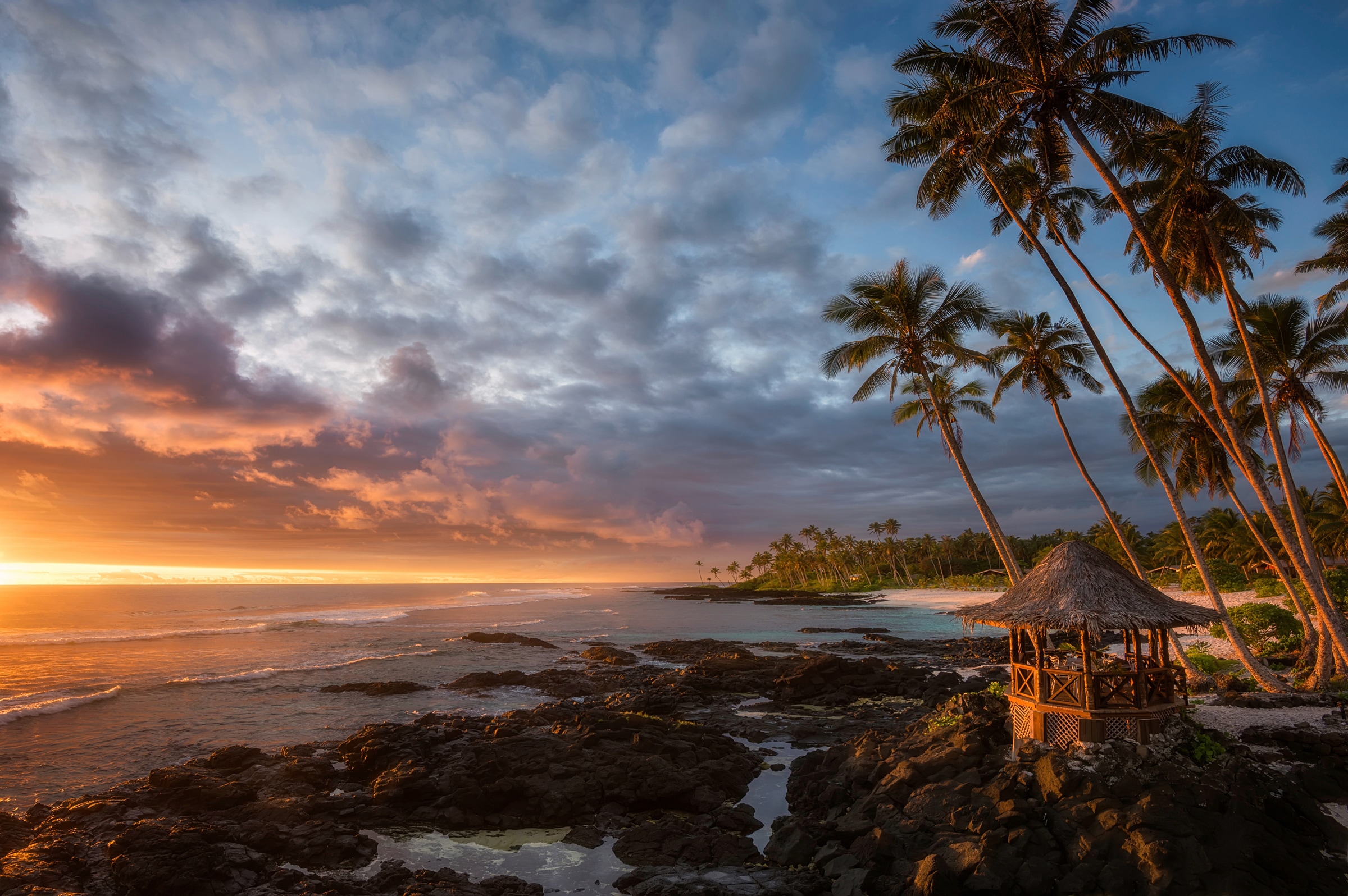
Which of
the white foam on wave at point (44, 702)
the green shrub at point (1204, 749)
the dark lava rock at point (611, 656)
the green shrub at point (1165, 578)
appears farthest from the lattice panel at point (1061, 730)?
the green shrub at point (1165, 578)

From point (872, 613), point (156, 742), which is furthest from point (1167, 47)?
point (872, 613)

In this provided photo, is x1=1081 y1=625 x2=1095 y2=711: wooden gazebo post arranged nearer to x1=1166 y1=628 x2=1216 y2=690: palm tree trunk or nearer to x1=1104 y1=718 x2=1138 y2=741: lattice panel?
x1=1104 y1=718 x2=1138 y2=741: lattice panel

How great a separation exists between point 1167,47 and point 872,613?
61.3 meters

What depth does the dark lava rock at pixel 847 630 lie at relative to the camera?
49.0 metres

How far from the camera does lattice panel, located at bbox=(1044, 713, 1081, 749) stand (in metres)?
11.1

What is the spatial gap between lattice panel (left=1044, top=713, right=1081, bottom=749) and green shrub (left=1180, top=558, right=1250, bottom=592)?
33319mm

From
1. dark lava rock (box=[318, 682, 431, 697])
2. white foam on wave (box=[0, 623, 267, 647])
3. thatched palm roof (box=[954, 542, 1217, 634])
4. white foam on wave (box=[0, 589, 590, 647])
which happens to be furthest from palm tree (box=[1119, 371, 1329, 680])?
white foam on wave (box=[0, 623, 267, 647])

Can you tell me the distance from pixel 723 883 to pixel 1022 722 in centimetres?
637

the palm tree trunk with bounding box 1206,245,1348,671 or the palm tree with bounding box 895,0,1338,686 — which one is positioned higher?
the palm tree with bounding box 895,0,1338,686

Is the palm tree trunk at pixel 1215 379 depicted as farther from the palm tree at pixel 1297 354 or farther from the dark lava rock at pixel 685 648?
the dark lava rock at pixel 685 648

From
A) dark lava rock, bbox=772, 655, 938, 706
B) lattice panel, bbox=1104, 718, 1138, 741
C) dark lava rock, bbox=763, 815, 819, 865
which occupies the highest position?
lattice panel, bbox=1104, 718, 1138, 741

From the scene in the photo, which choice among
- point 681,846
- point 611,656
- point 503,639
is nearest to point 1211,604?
point 611,656

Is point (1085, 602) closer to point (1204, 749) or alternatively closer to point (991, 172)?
point (1204, 749)

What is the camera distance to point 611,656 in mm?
37344
